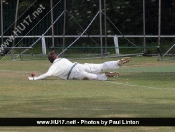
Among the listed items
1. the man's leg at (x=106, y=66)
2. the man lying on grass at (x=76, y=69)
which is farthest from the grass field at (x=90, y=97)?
the man's leg at (x=106, y=66)

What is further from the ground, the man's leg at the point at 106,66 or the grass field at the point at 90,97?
the man's leg at the point at 106,66

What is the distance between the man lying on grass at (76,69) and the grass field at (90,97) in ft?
0.93

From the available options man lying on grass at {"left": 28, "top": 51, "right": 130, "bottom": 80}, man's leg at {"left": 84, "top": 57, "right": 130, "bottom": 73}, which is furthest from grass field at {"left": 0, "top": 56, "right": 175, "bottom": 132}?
man's leg at {"left": 84, "top": 57, "right": 130, "bottom": 73}

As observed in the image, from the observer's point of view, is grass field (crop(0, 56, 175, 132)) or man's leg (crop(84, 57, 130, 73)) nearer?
grass field (crop(0, 56, 175, 132))

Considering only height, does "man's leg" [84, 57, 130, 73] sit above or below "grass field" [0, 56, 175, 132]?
above

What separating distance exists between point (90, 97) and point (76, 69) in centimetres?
450

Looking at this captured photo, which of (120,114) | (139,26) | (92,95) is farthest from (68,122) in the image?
(139,26)

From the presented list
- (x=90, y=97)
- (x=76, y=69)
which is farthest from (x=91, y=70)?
(x=90, y=97)

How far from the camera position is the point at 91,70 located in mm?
23000

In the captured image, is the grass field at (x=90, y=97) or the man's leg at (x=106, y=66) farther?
the man's leg at (x=106, y=66)

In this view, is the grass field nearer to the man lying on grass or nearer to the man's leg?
the man lying on grass

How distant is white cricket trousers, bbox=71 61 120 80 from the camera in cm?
2270

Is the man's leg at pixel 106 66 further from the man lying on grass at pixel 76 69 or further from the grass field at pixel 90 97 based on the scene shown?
the grass field at pixel 90 97

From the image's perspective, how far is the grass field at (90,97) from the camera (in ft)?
50.2
